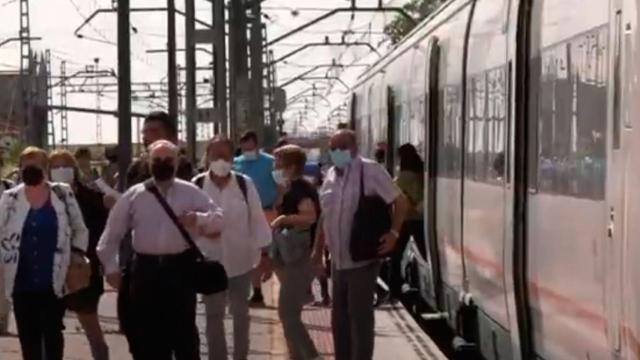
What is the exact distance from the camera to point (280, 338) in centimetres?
1686

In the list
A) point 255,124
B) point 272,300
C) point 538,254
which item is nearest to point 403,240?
point 272,300

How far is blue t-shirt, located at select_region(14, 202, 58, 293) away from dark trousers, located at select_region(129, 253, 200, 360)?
1.02 m

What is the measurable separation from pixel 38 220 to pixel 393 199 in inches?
95.9

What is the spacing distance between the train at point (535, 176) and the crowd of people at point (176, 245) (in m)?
0.96

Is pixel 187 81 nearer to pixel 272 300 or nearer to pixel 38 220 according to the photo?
pixel 272 300

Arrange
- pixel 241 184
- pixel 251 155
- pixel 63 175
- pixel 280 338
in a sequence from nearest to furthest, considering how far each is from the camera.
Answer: pixel 63 175 → pixel 241 184 → pixel 280 338 → pixel 251 155

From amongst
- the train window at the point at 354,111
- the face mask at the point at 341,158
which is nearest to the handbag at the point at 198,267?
the face mask at the point at 341,158

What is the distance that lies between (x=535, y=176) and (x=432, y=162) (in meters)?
6.92

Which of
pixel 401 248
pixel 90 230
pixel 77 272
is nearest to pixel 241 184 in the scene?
pixel 90 230

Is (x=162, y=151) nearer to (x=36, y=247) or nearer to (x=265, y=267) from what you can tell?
(x=36, y=247)

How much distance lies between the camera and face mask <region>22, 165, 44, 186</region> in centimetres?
1211

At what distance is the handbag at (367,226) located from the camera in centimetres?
1250

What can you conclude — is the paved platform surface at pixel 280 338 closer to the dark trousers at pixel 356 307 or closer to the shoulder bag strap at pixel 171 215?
the dark trousers at pixel 356 307

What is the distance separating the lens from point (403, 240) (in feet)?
65.0
